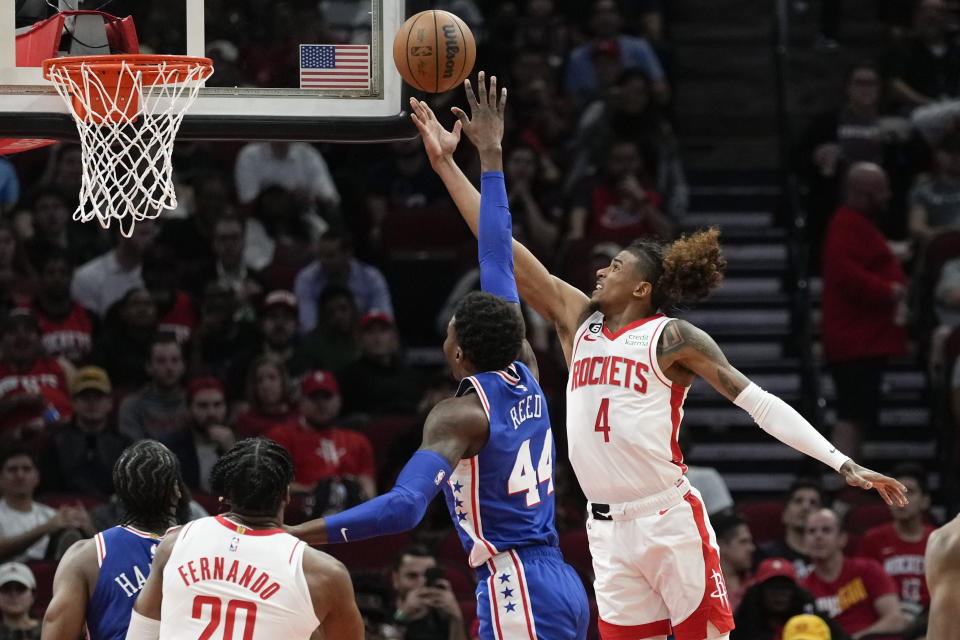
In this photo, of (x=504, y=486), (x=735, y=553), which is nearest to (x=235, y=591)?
(x=504, y=486)

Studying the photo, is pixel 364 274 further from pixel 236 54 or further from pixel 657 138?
pixel 236 54

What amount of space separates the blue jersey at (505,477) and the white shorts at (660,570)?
0.86ft

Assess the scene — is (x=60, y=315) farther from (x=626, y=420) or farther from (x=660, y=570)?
(x=660, y=570)

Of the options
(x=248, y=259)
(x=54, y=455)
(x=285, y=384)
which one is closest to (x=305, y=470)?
(x=285, y=384)

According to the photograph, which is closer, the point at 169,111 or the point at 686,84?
the point at 169,111

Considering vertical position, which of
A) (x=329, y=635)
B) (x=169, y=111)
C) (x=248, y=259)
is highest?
(x=169, y=111)

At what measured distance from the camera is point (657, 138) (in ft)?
40.4

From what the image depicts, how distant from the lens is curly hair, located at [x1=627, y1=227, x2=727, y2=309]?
566 centimetres

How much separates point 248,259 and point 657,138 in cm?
336

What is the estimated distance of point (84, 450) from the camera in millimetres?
9453

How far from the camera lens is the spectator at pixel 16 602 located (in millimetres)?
7781

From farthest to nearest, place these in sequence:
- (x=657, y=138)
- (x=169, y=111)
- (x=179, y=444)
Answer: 1. (x=657, y=138)
2. (x=179, y=444)
3. (x=169, y=111)

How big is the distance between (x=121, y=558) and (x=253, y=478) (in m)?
0.86

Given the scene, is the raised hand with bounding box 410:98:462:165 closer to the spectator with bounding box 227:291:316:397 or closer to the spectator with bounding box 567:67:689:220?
the spectator with bounding box 227:291:316:397
